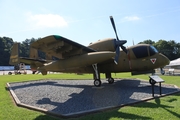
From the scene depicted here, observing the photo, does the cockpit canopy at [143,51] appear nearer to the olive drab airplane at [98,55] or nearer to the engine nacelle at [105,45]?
the olive drab airplane at [98,55]

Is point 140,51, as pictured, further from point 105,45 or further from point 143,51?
point 105,45

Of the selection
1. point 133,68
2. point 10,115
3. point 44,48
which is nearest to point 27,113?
point 10,115

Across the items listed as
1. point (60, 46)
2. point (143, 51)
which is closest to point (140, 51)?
point (143, 51)

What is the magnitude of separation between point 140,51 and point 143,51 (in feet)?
0.70

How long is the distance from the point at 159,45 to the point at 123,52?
3125 inches

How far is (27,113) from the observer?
6.30 meters

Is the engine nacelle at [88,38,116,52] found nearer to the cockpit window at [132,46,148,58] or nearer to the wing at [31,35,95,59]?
the wing at [31,35,95,59]

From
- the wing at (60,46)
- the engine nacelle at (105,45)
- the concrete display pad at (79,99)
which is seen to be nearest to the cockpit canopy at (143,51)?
the engine nacelle at (105,45)

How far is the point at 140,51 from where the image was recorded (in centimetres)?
1226

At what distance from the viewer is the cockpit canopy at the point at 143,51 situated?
12155mm

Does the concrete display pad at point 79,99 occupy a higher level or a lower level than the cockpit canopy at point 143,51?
lower

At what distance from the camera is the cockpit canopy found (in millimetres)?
12155

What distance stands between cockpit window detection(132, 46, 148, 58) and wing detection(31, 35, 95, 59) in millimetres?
3388

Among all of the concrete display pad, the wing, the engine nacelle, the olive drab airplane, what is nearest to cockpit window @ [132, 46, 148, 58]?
the olive drab airplane
